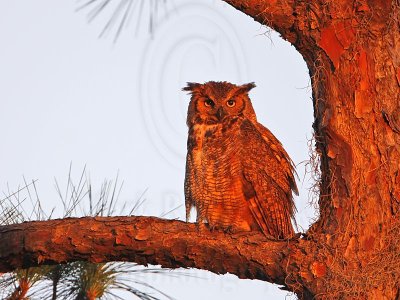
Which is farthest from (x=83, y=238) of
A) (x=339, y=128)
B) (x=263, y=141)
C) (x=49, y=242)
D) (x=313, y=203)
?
(x=263, y=141)

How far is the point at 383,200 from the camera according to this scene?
2516 millimetres

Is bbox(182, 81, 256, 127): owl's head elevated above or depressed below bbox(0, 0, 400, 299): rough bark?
above

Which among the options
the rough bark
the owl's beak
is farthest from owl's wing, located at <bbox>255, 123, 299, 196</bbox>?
the rough bark

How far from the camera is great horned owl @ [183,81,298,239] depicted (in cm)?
354

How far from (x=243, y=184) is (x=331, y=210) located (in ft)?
3.50

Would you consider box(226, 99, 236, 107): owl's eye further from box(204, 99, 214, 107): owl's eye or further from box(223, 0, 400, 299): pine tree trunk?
box(223, 0, 400, 299): pine tree trunk

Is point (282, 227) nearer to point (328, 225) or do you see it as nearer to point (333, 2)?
point (328, 225)

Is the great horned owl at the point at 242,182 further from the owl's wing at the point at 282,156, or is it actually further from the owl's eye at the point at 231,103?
the owl's eye at the point at 231,103

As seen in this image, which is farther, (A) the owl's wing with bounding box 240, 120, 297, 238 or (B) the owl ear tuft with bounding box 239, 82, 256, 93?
(B) the owl ear tuft with bounding box 239, 82, 256, 93

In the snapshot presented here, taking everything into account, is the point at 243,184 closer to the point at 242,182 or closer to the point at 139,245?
the point at 242,182

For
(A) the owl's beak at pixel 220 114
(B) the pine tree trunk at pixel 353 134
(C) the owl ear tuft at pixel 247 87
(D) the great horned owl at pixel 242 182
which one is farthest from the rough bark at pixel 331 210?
(C) the owl ear tuft at pixel 247 87

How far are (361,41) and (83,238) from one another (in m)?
1.36

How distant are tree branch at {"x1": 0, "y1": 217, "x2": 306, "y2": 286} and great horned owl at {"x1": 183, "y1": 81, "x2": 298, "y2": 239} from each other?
0.75 m

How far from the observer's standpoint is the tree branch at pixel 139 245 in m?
2.63
